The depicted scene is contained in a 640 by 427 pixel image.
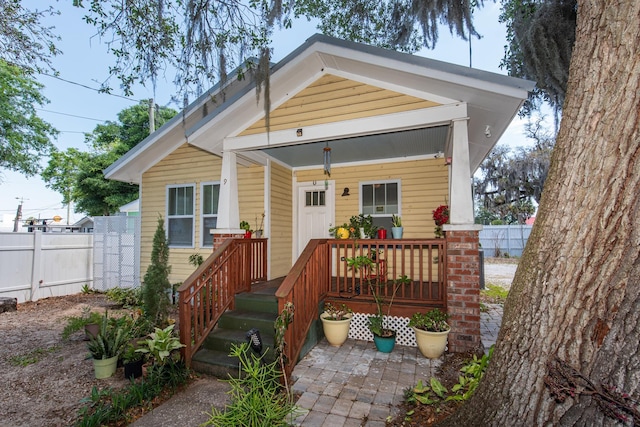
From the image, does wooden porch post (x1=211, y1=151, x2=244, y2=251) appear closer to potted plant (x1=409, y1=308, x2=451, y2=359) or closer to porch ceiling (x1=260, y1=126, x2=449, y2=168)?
porch ceiling (x1=260, y1=126, x2=449, y2=168)

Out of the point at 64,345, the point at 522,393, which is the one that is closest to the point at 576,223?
the point at 522,393

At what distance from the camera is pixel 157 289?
4234 mm

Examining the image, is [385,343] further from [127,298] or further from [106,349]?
[127,298]

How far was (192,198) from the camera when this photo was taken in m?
7.14

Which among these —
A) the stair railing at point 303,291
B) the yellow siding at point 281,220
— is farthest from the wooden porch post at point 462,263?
the yellow siding at point 281,220

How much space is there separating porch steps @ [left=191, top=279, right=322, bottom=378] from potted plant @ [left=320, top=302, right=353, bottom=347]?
18 cm

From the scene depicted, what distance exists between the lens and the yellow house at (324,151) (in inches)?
153

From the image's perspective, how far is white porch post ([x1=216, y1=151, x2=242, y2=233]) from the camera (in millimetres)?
4992

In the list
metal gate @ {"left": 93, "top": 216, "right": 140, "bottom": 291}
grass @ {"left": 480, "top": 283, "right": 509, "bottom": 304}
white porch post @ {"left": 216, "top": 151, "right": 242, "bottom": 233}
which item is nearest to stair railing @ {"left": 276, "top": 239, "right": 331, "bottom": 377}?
white porch post @ {"left": 216, "top": 151, "right": 242, "bottom": 233}

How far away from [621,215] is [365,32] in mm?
6857

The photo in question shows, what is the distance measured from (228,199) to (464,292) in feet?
12.3

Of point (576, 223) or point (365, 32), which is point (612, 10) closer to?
point (576, 223)

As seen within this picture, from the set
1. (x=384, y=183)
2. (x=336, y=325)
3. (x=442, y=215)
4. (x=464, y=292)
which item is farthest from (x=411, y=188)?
(x=336, y=325)

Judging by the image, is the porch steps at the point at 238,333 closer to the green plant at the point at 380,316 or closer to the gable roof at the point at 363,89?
the green plant at the point at 380,316
